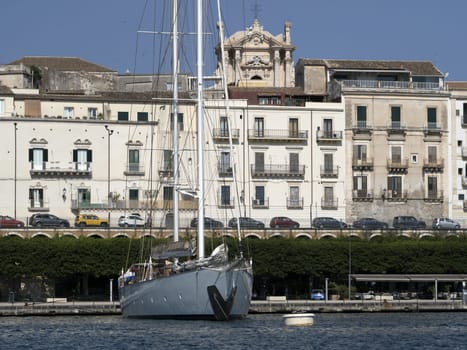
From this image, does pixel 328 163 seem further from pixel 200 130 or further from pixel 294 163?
pixel 200 130

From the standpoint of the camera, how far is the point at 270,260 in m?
97.4

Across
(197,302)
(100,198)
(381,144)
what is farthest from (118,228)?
(197,302)

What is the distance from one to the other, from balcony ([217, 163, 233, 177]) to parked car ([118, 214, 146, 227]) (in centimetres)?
713

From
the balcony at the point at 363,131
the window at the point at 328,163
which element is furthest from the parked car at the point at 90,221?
the balcony at the point at 363,131

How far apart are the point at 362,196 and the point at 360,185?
837 mm

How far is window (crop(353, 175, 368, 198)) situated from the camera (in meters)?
113

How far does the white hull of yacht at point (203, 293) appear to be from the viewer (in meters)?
71.4

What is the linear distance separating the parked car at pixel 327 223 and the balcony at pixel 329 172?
4782 mm

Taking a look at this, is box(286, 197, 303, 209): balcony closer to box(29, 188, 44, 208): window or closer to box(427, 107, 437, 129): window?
box(427, 107, 437, 129): window

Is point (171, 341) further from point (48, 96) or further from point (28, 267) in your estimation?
point (48, 96)

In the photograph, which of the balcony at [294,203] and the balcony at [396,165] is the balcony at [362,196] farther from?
the balcony at [294,203]

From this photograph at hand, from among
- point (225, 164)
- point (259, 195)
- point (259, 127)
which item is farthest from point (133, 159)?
point (259, 127)

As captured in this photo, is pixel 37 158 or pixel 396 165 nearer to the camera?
pixel 37 158

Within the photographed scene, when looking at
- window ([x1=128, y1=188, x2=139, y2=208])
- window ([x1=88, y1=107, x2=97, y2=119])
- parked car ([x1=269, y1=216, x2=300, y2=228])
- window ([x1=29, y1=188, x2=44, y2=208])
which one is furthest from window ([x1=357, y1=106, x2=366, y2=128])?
window ([x1=29, y1=188, x2=44, y2=208])
